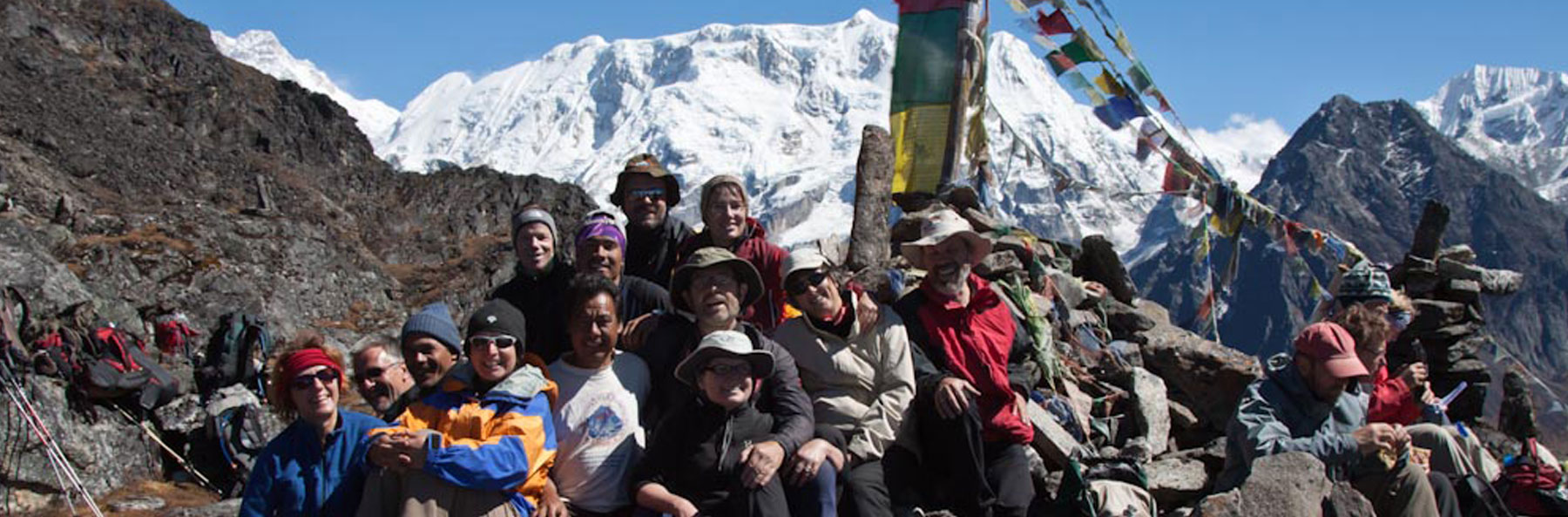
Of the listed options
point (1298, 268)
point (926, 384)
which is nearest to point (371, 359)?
point (926, 384)

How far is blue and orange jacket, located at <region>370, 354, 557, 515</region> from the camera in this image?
4.39 meters

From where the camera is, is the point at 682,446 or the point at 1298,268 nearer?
the point at 682,446

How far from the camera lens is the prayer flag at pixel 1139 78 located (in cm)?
1422

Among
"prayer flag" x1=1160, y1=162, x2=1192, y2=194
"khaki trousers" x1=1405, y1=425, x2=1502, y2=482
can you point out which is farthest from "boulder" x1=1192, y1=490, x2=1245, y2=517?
"prayer flag" x1=1160, y1=162, x2=1192, y2=194

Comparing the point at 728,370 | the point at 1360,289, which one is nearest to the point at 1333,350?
the point at 1360,289

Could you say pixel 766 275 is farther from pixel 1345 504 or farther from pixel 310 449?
pixel 1345 504

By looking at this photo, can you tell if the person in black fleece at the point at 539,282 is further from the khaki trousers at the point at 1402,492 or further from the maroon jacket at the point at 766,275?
the khaki trousers at the point at 1402,492

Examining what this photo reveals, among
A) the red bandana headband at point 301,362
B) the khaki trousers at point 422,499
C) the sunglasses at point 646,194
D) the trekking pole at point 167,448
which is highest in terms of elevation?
the sunglasses at point 646,194

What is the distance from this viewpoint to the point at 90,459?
41.1ft

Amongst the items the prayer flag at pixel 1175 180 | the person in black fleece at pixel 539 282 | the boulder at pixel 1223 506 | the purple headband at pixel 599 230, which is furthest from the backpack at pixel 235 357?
the boulder at pixel 1223 506

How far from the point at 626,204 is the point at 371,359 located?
1921 millimetres

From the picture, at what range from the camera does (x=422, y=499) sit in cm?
445

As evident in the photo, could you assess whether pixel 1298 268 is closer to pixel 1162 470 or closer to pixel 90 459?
pixel 1162 470

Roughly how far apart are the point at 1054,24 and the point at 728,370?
35.5ft
